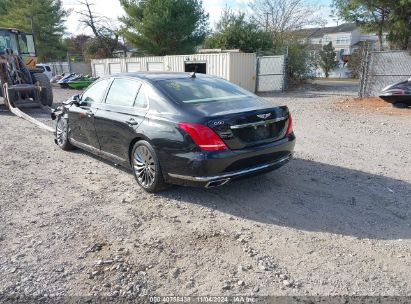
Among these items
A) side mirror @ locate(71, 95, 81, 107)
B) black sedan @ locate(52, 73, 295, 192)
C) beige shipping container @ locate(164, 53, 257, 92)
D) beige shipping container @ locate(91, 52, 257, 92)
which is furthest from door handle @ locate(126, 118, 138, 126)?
beige shipping container @ locate(164, 53, 257, 92)

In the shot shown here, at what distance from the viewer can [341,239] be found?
138 inches

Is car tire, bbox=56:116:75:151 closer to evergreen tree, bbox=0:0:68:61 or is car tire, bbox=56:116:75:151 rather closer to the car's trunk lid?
the car's trunk lid

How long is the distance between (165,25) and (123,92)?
23.4 metres

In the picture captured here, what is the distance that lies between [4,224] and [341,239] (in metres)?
3.65

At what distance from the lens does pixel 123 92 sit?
17.2ft

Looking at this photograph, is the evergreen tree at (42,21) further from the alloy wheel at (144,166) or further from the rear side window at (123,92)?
the alloy wheel at (144,166)

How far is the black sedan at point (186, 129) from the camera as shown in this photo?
4035mm

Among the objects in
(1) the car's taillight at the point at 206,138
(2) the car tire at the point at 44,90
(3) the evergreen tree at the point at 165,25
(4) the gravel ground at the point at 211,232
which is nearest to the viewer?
(4) the gravel ground at the point at 211,232

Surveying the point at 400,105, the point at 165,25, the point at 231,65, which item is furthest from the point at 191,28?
the point at 400,105

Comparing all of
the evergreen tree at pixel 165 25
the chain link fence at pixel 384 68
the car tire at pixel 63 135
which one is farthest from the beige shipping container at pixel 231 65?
the car tire at pixel 63 135

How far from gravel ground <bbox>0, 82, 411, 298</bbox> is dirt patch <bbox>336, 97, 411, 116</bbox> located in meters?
5.85

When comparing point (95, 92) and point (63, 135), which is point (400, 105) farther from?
point (63, 135)

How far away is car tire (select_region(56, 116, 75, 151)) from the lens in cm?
681

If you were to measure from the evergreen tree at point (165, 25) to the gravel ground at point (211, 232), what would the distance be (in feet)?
75.4
